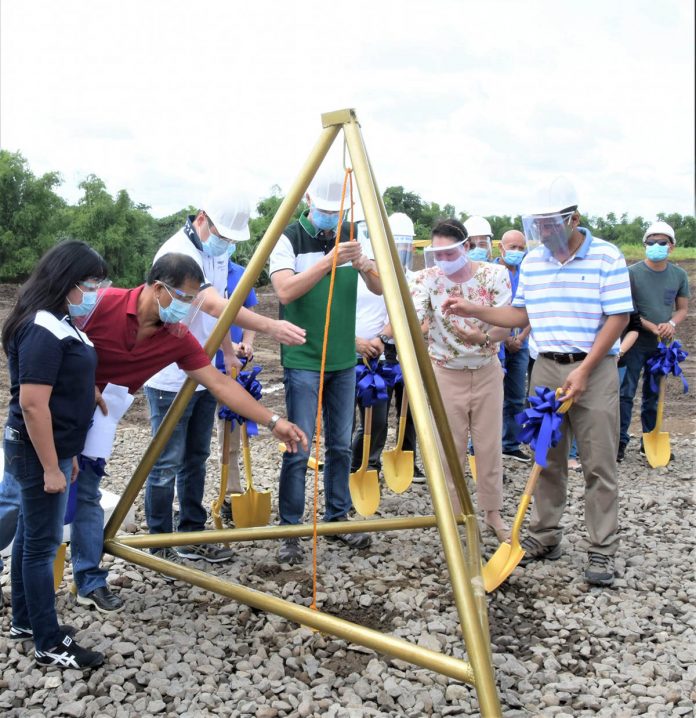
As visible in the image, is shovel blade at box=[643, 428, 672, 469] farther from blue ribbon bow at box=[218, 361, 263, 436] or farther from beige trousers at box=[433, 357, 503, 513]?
blue ribbon bow at box=[218, 361, 263, 436]

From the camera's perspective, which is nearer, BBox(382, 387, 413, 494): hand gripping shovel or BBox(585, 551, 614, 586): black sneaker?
BBox(585, 551, 614, 586): black sneaker

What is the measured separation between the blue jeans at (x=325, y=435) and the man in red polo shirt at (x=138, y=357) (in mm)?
532

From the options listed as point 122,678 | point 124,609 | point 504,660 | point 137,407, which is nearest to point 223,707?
point 122,678

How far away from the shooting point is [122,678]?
3188 mm

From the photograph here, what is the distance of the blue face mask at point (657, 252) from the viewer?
6.63 meters

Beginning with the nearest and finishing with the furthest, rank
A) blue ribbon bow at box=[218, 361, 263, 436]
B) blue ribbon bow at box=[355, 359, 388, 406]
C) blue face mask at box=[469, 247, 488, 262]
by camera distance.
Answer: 1. blue ribbon bow at box=[218, 361, 263, 436]
2. blue ribbon bow at box=[355, 359, 388, 406]
3. blue face mask at box=[469, 247, 488, 262]

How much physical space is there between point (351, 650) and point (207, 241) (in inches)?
83.3

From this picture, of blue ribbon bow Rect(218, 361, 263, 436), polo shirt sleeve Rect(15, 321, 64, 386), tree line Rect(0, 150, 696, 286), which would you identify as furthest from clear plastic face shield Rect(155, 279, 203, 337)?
tree line Rect(0, 150, 696, 286)

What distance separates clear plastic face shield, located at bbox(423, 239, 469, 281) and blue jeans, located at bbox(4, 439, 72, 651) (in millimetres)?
2257

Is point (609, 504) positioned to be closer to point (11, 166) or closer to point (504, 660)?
point (504, 660)

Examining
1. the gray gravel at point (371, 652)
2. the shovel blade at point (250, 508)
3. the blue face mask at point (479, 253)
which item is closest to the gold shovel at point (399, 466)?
the gray gravel at point (371, 652)

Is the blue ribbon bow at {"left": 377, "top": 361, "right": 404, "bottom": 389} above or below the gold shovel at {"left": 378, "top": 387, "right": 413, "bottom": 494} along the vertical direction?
above

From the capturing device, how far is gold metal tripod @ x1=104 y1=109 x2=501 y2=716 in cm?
251

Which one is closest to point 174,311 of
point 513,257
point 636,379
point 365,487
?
point 365,487
